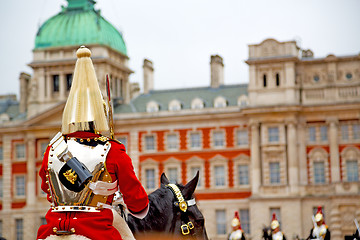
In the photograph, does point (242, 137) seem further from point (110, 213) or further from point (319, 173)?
point (110, 213)

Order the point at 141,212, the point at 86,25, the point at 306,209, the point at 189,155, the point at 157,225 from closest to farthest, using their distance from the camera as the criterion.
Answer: the point at 141,212, the point at 157,225, the point at 306,209, the point at 189,155, the point at 86,25

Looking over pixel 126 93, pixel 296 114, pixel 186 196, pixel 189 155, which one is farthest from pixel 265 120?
pixel 186 196

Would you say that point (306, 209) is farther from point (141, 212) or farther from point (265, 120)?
point (141, 212)

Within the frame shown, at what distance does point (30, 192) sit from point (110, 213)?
4796 centimetres

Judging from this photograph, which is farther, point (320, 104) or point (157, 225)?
point (320, 104)

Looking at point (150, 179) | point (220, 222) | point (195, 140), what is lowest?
point (220, 222)

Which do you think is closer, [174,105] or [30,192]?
[174,105]

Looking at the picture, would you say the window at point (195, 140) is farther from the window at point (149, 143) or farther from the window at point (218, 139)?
the window at point (149, 143)

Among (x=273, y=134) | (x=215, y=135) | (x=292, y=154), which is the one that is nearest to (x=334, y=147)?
(x=292, y=154)

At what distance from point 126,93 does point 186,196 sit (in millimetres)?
49893

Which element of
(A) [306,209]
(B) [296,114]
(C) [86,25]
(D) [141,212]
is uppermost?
(C) [86,25]

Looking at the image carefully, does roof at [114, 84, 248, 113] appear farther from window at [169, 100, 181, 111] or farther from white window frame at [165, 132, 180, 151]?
white window frame at [165, 132, 180, 151]

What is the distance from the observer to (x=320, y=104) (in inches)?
1924

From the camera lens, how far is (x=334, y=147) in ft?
159
